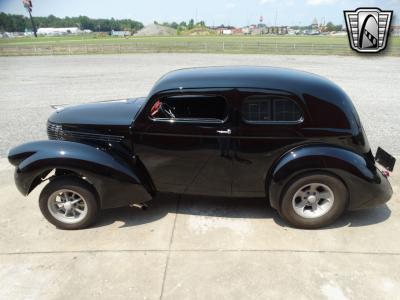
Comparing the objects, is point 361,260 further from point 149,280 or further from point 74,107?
point 74,107

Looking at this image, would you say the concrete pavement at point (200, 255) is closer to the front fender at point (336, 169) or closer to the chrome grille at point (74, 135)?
the front fender at point (336, 169)

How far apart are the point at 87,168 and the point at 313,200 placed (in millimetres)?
2472

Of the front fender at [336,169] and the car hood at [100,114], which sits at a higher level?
the car hood at [100,114]

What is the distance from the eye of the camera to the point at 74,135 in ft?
13.3

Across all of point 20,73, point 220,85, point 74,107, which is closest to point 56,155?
point 74,107

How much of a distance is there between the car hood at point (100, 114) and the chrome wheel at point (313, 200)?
81.3 inches

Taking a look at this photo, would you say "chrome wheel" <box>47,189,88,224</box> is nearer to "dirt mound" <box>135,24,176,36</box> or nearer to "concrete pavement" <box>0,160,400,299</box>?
"concrete pavement" <box>0,160,400,299</box>

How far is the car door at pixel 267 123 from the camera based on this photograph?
354cm

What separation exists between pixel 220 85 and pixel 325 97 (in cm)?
112

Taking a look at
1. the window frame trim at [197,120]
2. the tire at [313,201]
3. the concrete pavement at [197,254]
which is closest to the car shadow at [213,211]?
the concrete pavement at [197,254]

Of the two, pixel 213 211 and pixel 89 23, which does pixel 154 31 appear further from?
pixel 213 211

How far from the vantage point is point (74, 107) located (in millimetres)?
4539

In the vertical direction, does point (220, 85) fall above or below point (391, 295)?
above

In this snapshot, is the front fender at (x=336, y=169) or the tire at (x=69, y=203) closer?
the front fender at (x=336, y=169)
